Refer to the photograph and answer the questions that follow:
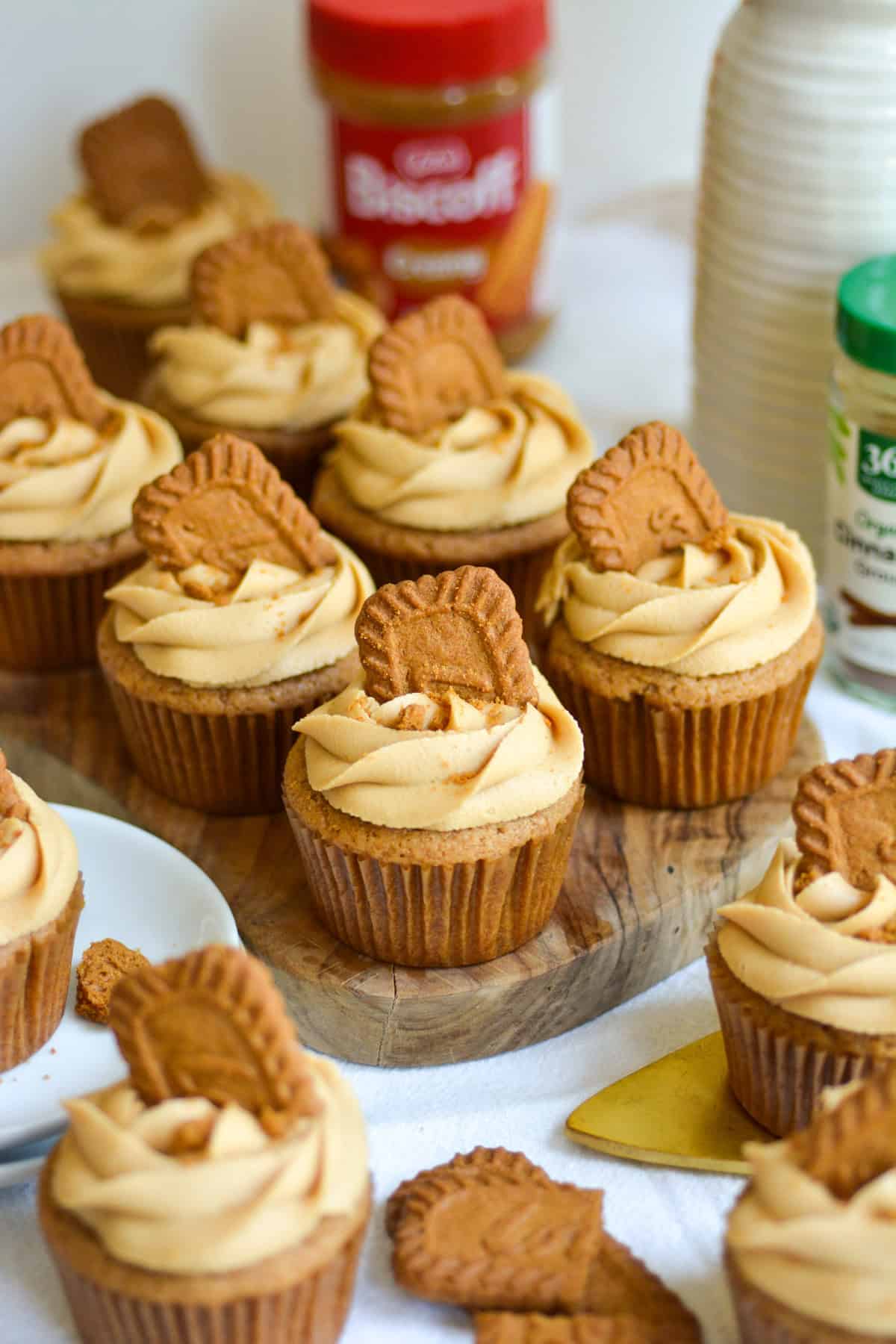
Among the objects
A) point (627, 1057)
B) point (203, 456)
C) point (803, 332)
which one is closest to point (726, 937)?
point (627, 1057)

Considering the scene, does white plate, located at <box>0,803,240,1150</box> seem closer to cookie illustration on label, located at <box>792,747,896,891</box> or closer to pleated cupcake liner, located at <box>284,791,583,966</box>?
pleated cupcake liner, located at <box>284,791,583,966</box>

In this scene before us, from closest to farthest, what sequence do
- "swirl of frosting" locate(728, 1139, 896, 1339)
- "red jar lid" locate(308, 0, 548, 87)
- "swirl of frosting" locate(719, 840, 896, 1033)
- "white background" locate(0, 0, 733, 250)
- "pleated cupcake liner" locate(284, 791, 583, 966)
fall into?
"swirl of frosting" locate(728, 1139, 896, 1339)
"swirl of frosting" locate(719, 840, 896, 1033)
"pleated cupcake liner" locate(284, 791, 583, 966)
"red jar lid" locate(308, 0, 548, 87)
"white background" locate(0, 0, 733, 250)

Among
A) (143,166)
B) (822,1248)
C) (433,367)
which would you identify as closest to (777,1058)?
(822,1248)

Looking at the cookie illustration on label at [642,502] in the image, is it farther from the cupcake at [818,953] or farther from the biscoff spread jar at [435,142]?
the biscoff spread jar at [435,142]

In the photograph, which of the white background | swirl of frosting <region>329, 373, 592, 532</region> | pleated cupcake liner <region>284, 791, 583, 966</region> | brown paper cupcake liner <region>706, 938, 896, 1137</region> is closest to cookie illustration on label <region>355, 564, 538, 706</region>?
pleated cupcake liner <region>284, 791, 583, 966</region>

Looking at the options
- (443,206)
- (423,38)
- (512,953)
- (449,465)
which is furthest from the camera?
(443,206)

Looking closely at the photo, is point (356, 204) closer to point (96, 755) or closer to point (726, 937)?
point (96, 755)

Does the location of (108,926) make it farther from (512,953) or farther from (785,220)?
(785,220)
